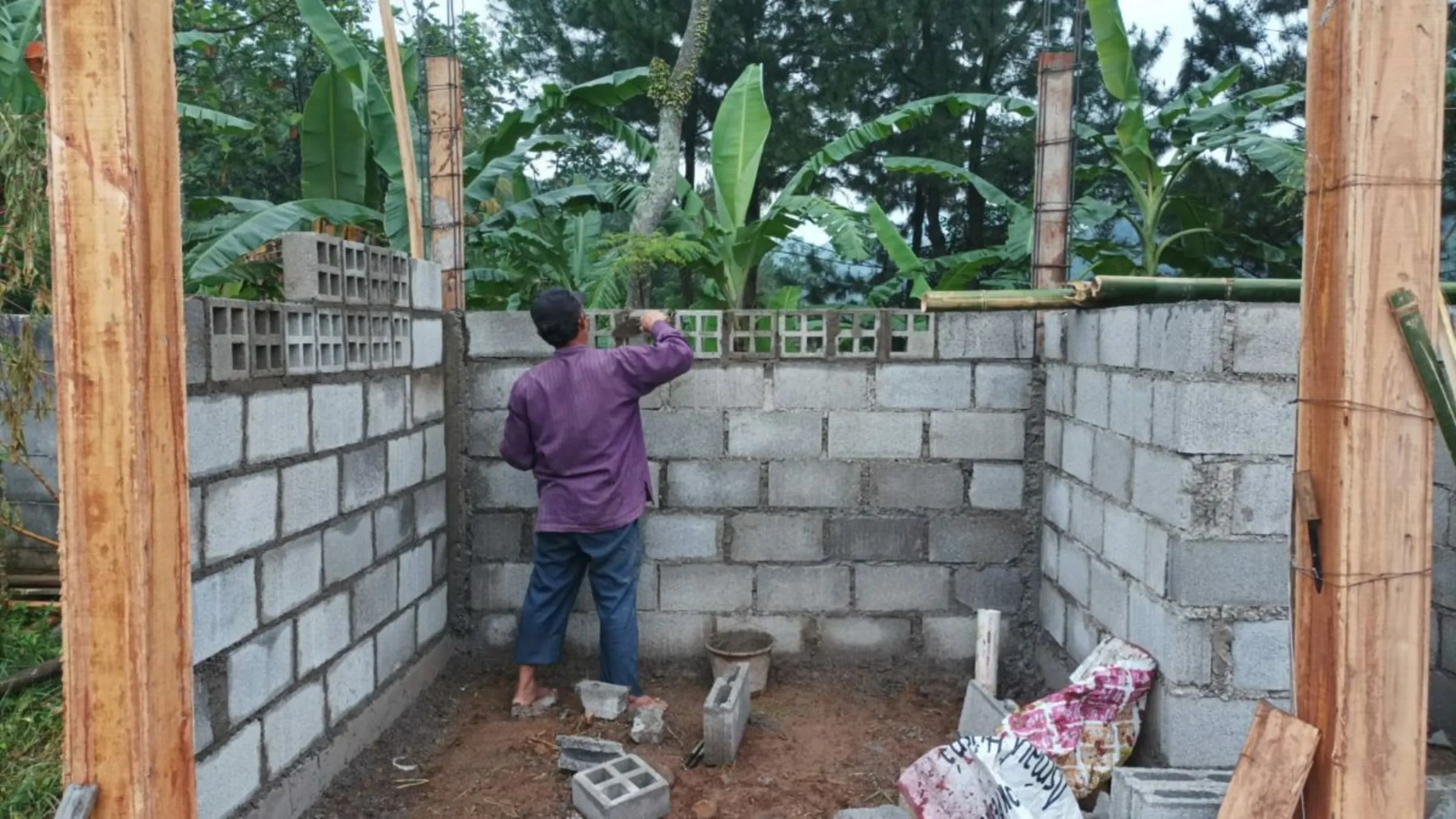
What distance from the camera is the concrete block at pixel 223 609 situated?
2.59 metres

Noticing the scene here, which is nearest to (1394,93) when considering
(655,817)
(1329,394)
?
(1329,394)

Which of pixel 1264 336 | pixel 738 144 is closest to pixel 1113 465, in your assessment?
pixel 1264 336

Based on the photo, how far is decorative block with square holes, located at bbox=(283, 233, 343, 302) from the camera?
319 cm

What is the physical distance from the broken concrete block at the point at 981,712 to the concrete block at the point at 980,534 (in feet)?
2.15

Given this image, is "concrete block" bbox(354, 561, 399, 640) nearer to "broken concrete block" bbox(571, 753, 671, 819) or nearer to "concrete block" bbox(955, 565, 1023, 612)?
"broken concrete block" bbox(571, 753, 671, 819)

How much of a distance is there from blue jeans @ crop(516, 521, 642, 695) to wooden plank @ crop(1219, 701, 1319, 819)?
94.3 inches

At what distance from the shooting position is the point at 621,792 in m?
3.22

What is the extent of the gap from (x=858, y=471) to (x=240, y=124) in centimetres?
459

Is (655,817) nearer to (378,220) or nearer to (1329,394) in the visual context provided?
(1329,394)

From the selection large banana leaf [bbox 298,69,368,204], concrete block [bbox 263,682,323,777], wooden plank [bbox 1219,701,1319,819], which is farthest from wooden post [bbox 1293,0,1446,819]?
large banana leaf [bbox 298,69,368,204]

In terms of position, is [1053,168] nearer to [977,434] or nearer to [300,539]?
[977,434]

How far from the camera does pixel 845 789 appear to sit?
349 centimetres

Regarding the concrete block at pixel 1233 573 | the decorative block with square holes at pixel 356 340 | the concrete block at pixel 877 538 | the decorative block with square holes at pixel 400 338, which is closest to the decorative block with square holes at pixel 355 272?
the decorative block with square holes at pixel 356 340

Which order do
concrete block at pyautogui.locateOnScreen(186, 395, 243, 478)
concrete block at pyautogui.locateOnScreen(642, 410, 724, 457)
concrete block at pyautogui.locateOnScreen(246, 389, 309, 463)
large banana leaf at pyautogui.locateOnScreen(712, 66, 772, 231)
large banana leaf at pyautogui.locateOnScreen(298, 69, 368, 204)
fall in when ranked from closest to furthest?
1. concrete block at pyautogui.locateOnScreen(186, 395, 243, 478)
2. concrete block at pyautogui.locateOnScreen(246, 389, 309, 463)
3. concrete block at pyautogui.locateOnScreen(642, 410, 724, 457)
4. large banana leaf at pyautogui.locateOnScreen(298, 69, 368, 204)
5. large banana leaf at pyautogui.locateOnScreen(712, 66, 772, 231)
